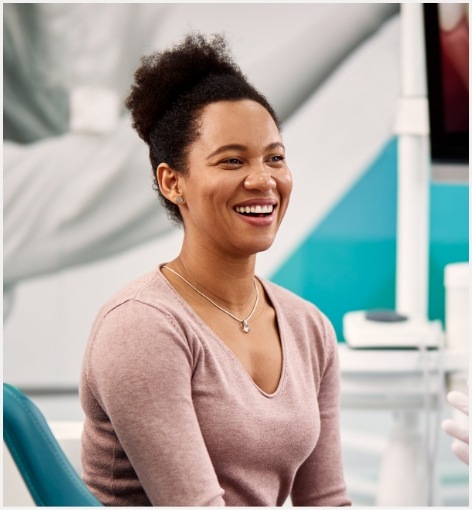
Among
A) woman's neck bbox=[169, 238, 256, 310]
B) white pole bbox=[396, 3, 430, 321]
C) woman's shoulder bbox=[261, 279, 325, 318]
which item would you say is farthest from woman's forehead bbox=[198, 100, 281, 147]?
white pole bbox=[396, 3, 430, 321]

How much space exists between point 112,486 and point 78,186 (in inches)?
77.2

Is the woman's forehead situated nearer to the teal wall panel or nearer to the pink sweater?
the pink sweater

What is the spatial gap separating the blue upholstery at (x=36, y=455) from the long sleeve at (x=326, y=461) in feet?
1.71

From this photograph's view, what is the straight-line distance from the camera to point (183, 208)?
3.78 feet

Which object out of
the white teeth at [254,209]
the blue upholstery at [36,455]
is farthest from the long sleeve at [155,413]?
the white teeth at [254,209]

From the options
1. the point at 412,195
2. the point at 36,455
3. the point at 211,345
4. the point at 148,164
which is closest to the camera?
the point at 36,455

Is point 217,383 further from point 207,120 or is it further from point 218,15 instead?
point 218,15

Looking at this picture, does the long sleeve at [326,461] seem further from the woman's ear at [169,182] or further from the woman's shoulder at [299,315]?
the woman's ear at [169,182]

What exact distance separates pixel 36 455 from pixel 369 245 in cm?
221

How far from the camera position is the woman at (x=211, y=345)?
94cm

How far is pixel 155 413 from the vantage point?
94cm

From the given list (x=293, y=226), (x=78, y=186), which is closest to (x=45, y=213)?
(x=78, y=186)

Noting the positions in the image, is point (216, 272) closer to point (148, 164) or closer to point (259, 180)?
point (259, 180)

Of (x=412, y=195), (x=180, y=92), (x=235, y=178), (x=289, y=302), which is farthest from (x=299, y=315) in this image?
(x=412, y=195)
